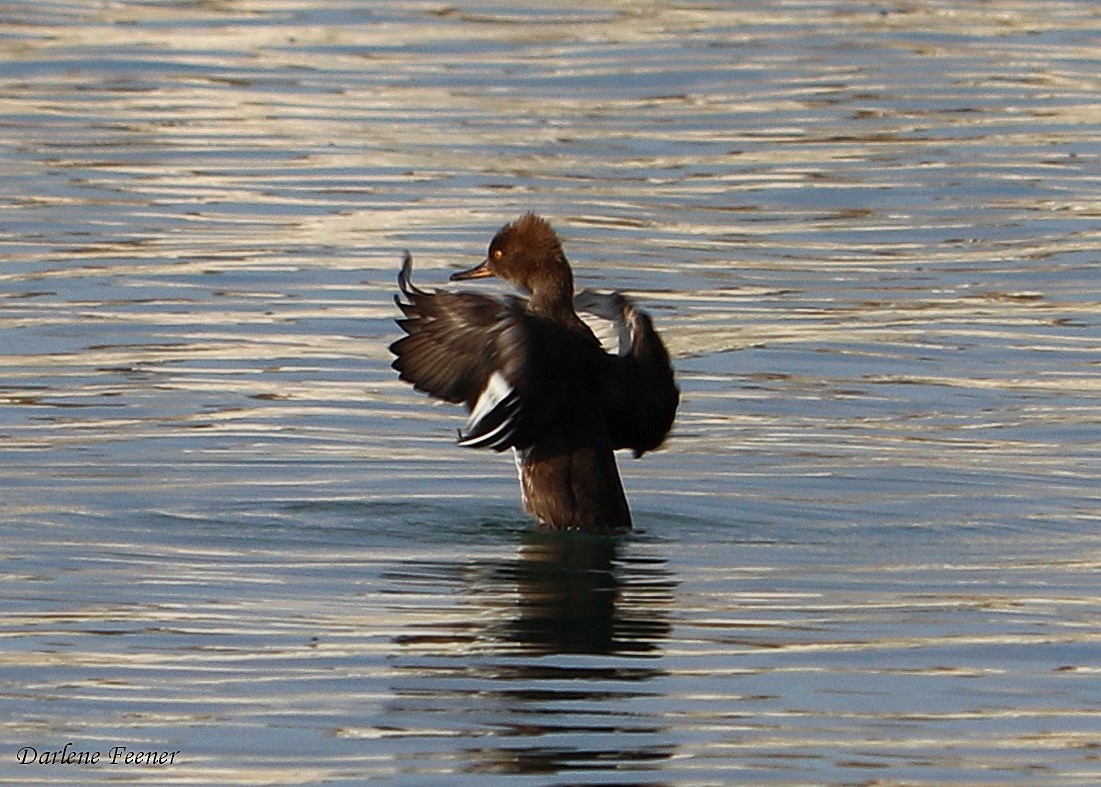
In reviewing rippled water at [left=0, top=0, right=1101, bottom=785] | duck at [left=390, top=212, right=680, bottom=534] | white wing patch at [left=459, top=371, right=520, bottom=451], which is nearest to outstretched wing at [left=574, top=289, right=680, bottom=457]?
duck at [left=390, top=212, right=680, bottom=534]

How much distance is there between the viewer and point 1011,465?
11969 mm

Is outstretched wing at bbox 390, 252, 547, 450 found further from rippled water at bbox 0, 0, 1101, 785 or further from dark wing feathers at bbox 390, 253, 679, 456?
rippled water at bbox 0, 0, 1101, 785

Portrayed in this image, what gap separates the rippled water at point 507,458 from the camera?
7910 mm

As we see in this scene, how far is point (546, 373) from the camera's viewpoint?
33.5 feet

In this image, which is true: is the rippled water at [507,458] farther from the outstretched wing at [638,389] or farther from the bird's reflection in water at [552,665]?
the outstretched wing at [638,389]

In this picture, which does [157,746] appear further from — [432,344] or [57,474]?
[57,474]

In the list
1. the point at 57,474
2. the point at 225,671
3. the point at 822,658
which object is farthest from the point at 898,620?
the point at 57,474

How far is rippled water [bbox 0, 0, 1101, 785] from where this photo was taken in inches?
311

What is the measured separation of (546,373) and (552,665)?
195 centimetres

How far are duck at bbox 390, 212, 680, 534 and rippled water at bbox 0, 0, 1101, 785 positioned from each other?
0.77 ft

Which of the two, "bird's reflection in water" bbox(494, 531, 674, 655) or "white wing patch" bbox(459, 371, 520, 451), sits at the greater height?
"white wing patch" bbox(459, 371, 520, 451)

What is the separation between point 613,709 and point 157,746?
1.30 metres

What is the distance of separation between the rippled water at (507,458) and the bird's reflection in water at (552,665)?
20 millimetres

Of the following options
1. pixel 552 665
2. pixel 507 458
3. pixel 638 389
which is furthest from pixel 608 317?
pixel 552 665
